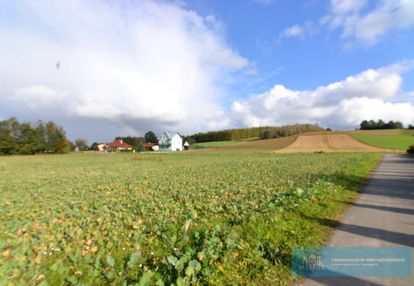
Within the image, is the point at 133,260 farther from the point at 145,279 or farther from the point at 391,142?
the point at 391,142

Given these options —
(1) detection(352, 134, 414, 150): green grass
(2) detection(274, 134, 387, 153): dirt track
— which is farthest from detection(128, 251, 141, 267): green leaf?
(1) detection(352, 134, 414, 150): green grass

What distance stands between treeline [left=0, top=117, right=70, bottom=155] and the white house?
41.2 metres

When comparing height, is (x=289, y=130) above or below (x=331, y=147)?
above

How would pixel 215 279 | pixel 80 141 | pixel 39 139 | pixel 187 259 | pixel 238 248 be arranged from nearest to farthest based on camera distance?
pixel 215 279 → pixel 187 259 → pixel 238 248 → pixel 39 139 → pixel 80 141

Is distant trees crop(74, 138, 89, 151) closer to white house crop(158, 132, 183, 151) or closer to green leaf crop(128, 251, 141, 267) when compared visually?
white house crop(158, 132, 183, 151)

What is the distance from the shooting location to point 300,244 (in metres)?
4.86

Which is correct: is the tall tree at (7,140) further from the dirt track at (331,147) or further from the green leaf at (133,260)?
the green leaf at (133,260)

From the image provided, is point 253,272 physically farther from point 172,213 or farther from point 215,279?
point 172,213

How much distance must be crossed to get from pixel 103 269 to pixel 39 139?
346 ft

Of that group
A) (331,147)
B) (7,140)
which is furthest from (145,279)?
(7,140)

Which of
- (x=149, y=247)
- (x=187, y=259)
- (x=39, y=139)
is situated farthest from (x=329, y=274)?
(x=39, y=139)

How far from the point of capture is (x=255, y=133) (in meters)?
161

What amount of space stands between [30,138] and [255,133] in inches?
4648

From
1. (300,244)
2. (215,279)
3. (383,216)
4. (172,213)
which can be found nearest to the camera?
(215,279)
